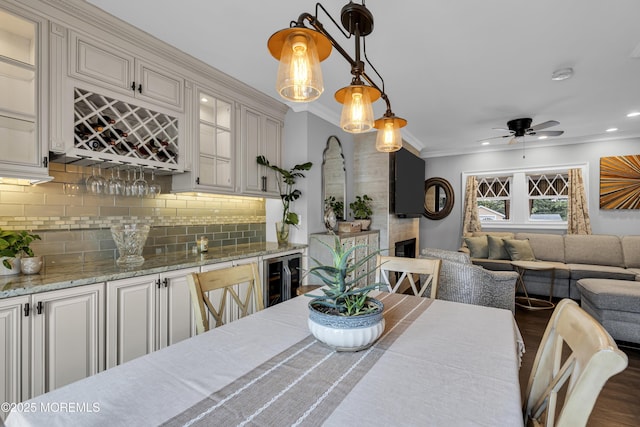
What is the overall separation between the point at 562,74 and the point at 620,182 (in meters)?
3.41

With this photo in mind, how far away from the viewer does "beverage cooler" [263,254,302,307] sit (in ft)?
9.66

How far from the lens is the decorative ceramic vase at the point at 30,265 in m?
1.79

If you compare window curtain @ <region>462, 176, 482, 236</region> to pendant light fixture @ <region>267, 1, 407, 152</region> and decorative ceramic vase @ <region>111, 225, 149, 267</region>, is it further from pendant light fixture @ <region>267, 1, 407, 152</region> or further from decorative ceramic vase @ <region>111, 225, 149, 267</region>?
decorative ceramic vase @ <region>111, 225, 149, 267</region>

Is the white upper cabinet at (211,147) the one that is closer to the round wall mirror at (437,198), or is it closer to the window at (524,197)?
the round wall mirror at (437,198)

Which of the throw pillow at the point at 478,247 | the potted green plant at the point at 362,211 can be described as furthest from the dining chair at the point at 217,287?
the throw pillow at the point at 478,247

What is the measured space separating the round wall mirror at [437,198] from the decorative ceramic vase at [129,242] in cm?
529

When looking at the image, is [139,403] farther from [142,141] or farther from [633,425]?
[633,425]

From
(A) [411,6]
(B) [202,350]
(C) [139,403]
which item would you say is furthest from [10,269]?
(A) [411,6]

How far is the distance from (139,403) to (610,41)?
3.40 meters

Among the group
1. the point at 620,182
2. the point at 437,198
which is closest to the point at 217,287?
the point at 437,198

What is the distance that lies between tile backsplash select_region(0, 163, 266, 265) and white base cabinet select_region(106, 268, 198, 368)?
568mm

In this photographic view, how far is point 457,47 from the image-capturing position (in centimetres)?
236

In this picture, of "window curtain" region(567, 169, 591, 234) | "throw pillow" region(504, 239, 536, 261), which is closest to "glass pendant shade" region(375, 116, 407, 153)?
"throw pillow" region(504, 239, 536, 261)

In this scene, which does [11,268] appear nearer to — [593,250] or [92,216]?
[92,216]
